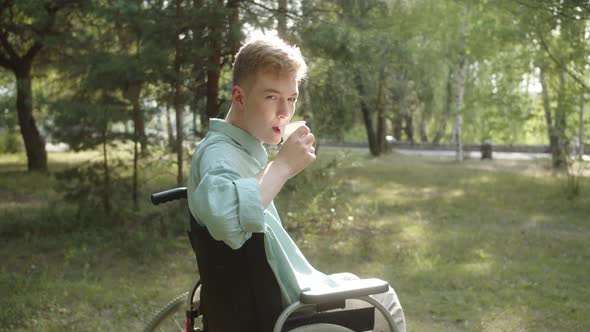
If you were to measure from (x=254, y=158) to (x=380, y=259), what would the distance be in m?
5.19

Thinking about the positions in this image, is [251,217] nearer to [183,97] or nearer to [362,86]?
[183,97]

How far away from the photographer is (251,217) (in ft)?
5.86

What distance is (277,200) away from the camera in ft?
25.7

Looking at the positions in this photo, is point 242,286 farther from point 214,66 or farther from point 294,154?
point 214,66

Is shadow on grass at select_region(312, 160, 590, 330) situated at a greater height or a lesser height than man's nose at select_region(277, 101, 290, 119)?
lesser

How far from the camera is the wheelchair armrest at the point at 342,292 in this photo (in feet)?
6.53

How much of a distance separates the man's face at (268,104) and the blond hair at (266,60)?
0.02 m

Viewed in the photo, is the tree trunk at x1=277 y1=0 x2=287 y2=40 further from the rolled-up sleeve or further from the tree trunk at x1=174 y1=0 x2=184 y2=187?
Result: the rolled-up sleeve

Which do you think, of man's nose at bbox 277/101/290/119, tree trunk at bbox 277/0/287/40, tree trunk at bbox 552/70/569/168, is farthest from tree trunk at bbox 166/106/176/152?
tree trunk at bbox 552/70/569/168

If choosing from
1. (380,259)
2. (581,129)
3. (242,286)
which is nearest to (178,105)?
(380,259)

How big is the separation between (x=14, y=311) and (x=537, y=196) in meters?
9.76

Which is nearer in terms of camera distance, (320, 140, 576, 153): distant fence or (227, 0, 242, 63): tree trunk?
(227, 0, 242, 63): tree trunk

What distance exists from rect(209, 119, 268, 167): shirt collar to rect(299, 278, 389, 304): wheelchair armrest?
1.65 ft

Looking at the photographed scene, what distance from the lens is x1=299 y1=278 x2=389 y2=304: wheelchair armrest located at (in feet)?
6.53
